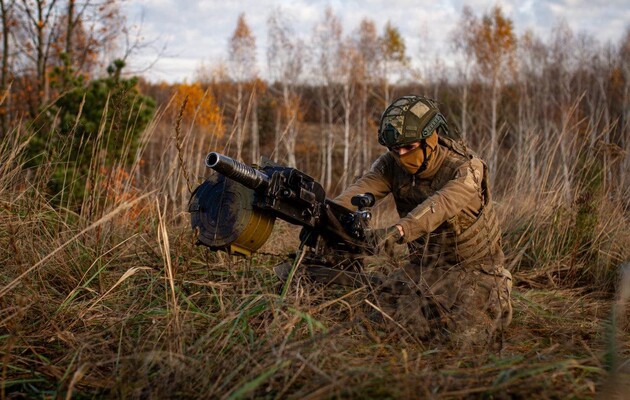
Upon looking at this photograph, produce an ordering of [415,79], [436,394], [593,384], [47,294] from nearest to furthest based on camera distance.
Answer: [436,394] < [593,384] < [47,294] < [415,79]

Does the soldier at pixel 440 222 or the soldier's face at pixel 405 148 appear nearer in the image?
the soldier at pixel 440 222

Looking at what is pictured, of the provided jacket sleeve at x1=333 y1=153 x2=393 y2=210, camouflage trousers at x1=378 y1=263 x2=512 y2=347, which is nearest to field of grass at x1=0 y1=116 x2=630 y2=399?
camouflage trousers at x1=378 y1=263 x2=512 y2=347

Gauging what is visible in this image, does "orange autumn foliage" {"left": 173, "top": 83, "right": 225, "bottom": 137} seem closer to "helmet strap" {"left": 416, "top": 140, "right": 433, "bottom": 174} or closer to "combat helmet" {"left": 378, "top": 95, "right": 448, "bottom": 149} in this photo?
"combat helmet" {"left": 378, "top": 95, "right": 448, "bottom": 149}

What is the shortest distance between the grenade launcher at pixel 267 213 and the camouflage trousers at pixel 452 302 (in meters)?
0.26

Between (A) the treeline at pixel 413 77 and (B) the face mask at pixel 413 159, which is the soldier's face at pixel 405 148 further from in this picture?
(A) the treeline at pixel 413 77

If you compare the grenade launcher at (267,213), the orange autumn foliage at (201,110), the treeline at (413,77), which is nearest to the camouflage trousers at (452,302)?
the grenade launcher at (267,213)

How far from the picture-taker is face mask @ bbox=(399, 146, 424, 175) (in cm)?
356

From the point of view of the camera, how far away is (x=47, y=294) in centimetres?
312

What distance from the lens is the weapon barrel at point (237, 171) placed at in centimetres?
264

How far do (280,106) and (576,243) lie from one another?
92.7 ft

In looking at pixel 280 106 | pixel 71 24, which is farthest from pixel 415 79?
pixel 71 24

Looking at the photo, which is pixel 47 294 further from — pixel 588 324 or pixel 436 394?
pixel 588 324

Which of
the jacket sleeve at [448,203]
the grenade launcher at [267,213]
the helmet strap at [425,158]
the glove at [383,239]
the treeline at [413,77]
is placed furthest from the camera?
the treeline at [413,77]

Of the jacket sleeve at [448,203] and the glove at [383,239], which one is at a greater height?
the jacket sleeve at [448,203]
